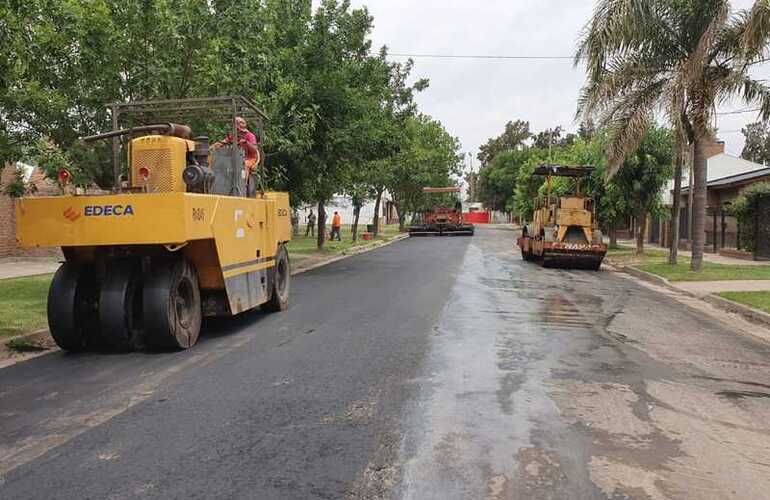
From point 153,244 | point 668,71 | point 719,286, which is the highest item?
point 668,71

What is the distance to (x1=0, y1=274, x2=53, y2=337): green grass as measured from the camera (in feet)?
31.8

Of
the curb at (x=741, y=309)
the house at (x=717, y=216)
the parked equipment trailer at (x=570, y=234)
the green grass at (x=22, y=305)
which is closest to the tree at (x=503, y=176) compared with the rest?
the house at (x=717, y=216)

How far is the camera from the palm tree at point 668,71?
17781 mm

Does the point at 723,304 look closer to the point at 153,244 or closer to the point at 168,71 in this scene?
the point at 153,244

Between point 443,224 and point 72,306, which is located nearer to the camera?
point 72,306

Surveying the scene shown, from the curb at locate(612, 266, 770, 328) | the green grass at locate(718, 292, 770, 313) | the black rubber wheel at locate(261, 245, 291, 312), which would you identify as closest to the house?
the curb at locate(612, 266, 770, 328)

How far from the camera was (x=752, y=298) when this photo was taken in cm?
A: 1351

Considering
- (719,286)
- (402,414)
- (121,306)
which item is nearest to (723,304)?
(719,286)

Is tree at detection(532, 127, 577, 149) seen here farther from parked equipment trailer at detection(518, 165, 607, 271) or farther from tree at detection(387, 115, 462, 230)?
parked equipment trailer at detection(518, 165, 607, 271)

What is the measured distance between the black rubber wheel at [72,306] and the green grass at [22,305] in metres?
1.23

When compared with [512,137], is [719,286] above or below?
below

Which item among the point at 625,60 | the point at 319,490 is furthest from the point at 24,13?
the point at 625,60

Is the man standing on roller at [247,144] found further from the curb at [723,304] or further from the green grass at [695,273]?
the green grass at [695,273]

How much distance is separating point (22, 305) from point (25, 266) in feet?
28.5
